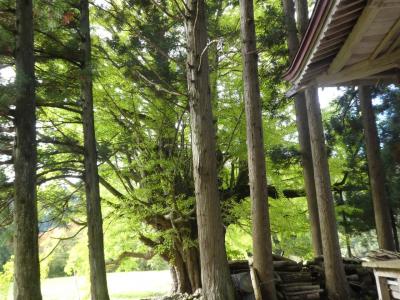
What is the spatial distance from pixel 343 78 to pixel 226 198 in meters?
6.69

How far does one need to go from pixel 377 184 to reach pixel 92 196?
7.70 m

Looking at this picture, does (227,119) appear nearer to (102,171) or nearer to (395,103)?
(102,171)

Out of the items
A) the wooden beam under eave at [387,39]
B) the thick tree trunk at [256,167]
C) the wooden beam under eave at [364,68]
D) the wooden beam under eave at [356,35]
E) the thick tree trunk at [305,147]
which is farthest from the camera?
the thick tree trunk at [305,147]

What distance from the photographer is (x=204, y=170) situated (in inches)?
256

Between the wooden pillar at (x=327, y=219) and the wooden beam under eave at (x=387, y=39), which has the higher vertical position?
the wooden beam under eave at (x=387, y=39)

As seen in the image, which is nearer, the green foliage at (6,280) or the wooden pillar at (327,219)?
the wooden pillar at (327,219)

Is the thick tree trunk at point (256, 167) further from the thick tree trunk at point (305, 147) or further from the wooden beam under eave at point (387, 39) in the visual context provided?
the wooden beam under eave at point (387, 39)

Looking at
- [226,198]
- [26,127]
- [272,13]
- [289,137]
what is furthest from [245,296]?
[272,13]

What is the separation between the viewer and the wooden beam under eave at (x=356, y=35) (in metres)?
3.40

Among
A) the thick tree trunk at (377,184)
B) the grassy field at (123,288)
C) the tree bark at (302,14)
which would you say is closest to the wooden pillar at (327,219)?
the tree bark at (302,14)

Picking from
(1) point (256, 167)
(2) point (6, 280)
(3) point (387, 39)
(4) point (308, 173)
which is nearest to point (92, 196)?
(1) point (256, 167)

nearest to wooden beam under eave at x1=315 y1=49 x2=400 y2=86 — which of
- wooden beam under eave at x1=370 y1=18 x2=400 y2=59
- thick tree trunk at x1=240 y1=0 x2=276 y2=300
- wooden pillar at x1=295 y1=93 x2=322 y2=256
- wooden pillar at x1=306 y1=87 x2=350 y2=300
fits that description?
wooden beam under eave at x1=370 y1=18 x2=400 y2=59

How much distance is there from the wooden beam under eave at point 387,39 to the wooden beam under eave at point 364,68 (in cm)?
12

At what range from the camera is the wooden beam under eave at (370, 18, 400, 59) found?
3.89 metres
